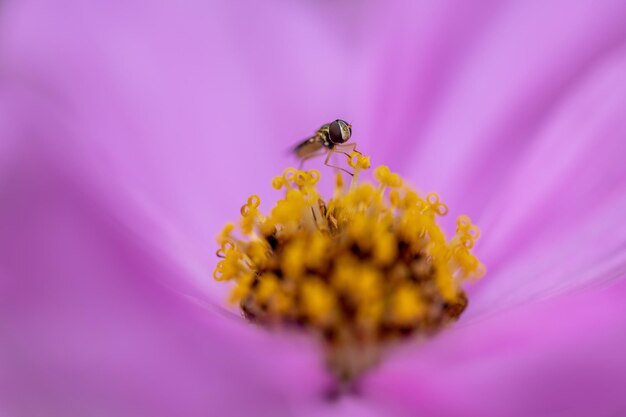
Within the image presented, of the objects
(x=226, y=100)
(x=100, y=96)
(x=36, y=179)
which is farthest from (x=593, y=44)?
(x=36, y=179)

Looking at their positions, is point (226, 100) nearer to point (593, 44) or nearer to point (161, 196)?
point (161, 196)

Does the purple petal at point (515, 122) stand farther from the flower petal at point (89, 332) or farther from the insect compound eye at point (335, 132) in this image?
the flower petal at point (89, 332)

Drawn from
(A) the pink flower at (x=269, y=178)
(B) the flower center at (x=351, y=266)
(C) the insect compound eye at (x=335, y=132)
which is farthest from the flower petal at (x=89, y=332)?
(C) the insect compound eye at (x=335, y=132)

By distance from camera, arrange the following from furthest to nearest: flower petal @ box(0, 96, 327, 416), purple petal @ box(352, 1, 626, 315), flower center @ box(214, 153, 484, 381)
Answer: purple petal @ box(352, 1, 626, 315), flower center @ box(214, 153, 484, 381), flower petal @ box(0, 96, 327, 416)

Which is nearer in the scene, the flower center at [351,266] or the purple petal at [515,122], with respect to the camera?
the flower center at [351,266]

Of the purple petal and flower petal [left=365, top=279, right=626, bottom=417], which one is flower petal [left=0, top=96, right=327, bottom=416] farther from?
the purple petal

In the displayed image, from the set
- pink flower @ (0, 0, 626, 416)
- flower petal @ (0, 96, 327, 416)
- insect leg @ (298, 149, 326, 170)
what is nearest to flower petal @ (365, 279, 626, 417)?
pink flower @ (0, 0, 626, 416)
